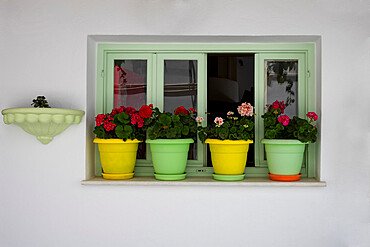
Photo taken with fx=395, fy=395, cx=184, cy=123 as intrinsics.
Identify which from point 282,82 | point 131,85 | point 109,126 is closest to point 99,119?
point 109,126

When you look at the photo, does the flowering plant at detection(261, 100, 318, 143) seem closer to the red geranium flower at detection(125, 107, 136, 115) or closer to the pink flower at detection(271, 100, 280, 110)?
the pink flower at detection(271, 100, 280, 110)

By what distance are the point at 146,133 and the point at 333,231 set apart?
4.93ft

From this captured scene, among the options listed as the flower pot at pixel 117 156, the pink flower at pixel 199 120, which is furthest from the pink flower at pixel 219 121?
the flower pot at pixel 117 156

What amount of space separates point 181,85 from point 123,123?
57cm

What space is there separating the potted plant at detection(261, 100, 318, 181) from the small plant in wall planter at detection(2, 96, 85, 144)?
52.3 inches

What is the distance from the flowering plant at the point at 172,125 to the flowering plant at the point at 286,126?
0.53 metres

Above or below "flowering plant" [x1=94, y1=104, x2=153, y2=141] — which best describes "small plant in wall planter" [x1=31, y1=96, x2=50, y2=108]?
above

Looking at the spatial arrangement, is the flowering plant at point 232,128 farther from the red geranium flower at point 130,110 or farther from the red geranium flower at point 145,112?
the red geranium flower at point 130,110

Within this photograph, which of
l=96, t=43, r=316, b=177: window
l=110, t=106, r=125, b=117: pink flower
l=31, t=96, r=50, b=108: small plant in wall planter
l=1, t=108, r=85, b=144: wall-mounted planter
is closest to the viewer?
l=1, t=108, r=85, b=144: wall-mounted planter

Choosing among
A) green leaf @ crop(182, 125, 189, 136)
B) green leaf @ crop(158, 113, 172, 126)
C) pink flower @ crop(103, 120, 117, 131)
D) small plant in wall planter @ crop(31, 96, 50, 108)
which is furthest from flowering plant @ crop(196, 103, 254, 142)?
small plant in wall planter @ crop(31, 96, 50, 108)

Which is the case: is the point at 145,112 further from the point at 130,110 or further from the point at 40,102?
the point at 40,102

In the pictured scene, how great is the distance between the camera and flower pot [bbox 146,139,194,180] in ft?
8.91

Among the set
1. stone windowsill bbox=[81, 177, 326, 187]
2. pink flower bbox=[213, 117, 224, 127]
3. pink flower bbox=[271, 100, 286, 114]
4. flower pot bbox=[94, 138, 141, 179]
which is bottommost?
stone windowsill bbox=[81, 177, 326, 187]
